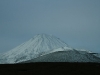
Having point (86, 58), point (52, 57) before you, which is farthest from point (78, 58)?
point (52, 57)
